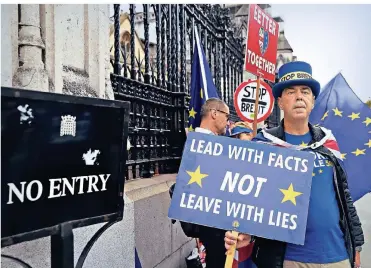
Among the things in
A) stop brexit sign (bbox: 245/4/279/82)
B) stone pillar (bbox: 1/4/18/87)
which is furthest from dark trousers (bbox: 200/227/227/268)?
stop brexit sign (bbox: 245/4/279/82)

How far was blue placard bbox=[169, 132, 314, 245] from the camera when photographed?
218cm

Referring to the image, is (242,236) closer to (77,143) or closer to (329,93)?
(77,143)

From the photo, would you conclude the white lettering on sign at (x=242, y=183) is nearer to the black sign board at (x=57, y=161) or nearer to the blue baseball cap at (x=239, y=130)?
the black sign board at (x=57, y=161)

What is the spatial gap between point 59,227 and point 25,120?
49 cm

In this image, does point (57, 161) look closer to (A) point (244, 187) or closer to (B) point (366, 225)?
(A) point (244, 187)

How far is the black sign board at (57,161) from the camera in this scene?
142 cm

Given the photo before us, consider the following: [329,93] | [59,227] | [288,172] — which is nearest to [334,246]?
[288,172]

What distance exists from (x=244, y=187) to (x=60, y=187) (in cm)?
109

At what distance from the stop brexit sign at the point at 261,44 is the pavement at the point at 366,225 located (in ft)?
10.2

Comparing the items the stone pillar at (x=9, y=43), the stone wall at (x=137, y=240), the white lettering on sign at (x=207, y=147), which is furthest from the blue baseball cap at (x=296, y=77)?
the stone pillar at (x=9, y=43)

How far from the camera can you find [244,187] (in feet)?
7.28

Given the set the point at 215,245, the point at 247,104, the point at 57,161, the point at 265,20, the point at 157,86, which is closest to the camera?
the point at 57,161

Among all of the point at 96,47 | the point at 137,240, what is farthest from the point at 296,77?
the point at 137,240

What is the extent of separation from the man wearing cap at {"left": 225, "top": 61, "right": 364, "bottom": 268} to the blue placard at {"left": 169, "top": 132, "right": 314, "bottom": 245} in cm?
17
